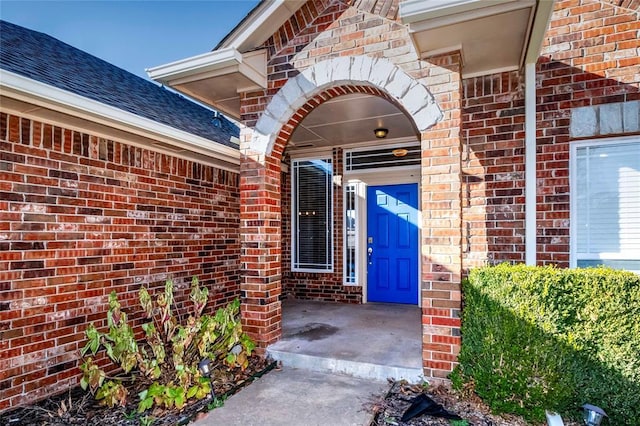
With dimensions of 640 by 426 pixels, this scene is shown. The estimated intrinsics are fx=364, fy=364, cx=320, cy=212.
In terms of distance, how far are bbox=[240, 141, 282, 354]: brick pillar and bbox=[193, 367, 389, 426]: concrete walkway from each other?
57cm

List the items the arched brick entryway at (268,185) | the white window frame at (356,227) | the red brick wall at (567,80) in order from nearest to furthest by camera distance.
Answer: the red brick wall at (567,80) → the arched brick entryway at (268,185) → the white window frame at (356,227)

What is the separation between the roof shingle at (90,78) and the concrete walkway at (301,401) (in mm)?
3237

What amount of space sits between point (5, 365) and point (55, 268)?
2.69 feet

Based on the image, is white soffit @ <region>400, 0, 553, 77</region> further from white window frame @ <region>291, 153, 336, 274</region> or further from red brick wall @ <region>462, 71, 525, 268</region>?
white window frame @ <region>291, 153, 336, 274</region>

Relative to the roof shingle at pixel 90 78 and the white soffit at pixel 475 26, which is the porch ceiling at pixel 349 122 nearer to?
the white soffit at pixel 475 26

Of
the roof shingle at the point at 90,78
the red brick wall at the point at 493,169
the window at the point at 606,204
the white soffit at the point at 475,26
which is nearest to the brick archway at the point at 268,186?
the white soffit at the point at 475,26

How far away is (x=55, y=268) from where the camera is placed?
10.8 ft

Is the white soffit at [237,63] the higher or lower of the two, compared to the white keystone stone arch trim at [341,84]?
higher

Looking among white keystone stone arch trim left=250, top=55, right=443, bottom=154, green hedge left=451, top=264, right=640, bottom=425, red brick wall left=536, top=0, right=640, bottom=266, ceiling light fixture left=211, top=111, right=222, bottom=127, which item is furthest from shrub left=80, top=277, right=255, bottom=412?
ceiling light fixture left=211, top=111, right=222, bottom=127

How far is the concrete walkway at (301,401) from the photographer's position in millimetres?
2832

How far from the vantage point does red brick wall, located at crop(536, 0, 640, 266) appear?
134 inches

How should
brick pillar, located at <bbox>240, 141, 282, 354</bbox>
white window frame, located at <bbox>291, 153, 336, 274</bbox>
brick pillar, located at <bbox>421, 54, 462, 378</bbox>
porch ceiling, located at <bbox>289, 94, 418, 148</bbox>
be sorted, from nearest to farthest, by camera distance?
brick pillar, located at <bbox>421, 54, 462, 378</bbox> < brick pillar, located at <bbox>240, 141, 282, 354</bbox> < porch ceiling, located at <bbox>289, 94, 418, 148</bbox> < white window frame, located at <bbox>291, 153, 336, 274</bbox>

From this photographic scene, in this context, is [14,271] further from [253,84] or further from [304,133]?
[304,133]

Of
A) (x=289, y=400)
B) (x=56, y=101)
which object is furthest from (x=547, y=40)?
(x=56, y=101)
